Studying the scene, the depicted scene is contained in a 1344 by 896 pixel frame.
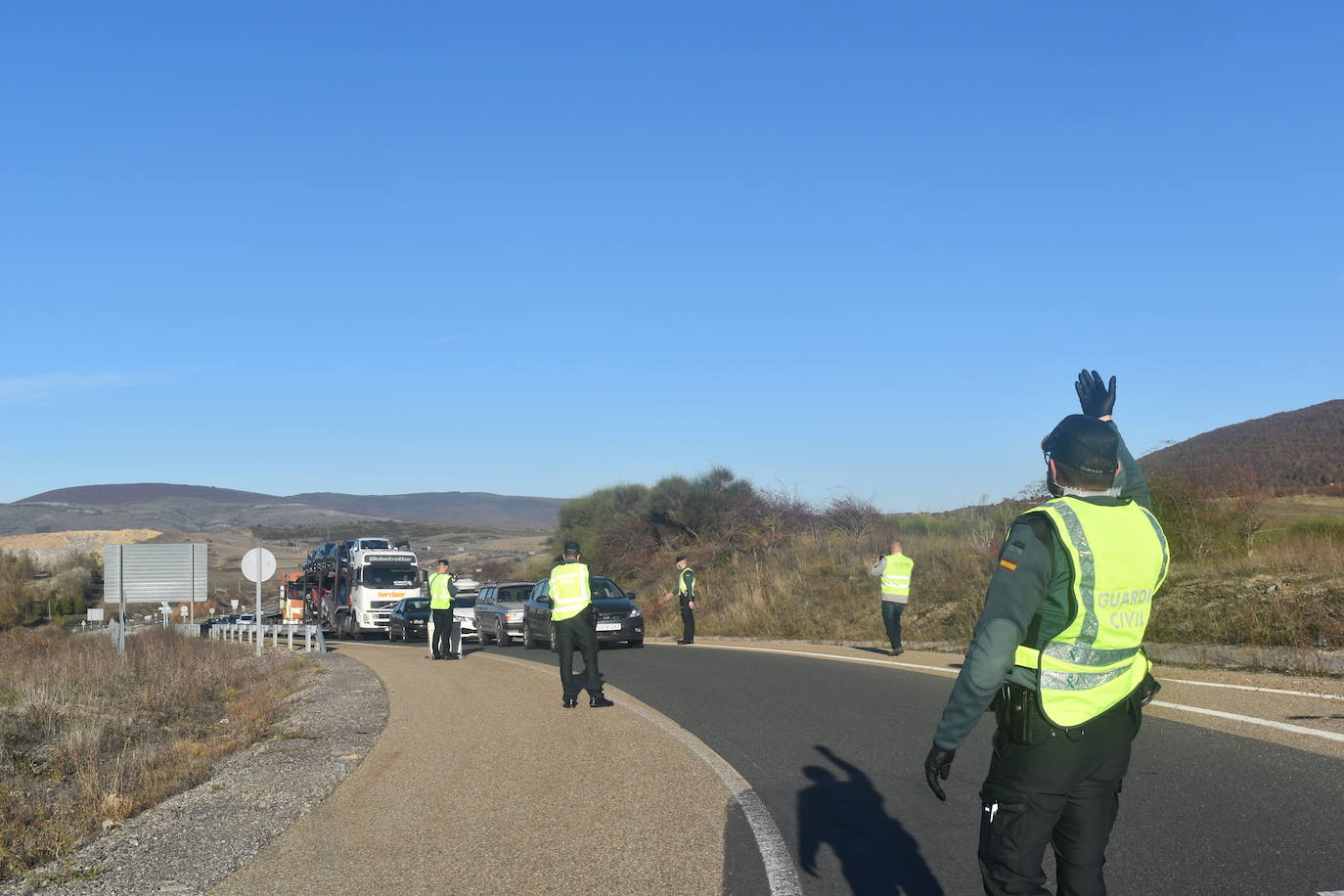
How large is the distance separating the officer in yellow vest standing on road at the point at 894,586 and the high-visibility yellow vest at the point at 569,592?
5.85 metres

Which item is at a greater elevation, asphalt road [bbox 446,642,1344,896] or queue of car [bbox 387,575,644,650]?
queue of car [bbox 387,575,644,650]

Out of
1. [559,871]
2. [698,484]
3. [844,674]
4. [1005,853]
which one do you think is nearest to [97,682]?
[844,674]

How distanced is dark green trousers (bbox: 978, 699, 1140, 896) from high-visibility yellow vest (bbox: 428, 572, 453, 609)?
17459 millimetres

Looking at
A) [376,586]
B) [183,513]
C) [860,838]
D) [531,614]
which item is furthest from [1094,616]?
[183,513]

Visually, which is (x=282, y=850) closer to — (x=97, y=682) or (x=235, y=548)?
(x=97, y=682)

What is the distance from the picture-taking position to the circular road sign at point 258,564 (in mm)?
27734

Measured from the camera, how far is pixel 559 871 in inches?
242

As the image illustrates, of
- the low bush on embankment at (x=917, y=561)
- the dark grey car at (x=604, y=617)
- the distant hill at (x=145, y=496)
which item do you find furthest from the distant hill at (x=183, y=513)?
the dark grey car at (x=604, y=617)

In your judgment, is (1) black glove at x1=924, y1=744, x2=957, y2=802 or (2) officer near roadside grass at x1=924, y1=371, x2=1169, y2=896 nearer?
(2) officer near roadside grass at x1=924, y1=371, x2=1169, y2=896

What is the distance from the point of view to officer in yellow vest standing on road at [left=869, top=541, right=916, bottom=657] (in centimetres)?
1778

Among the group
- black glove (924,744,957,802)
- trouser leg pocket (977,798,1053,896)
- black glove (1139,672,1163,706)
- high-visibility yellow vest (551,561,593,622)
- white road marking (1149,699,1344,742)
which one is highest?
high-visibility yellow vest (551,561,593,622)

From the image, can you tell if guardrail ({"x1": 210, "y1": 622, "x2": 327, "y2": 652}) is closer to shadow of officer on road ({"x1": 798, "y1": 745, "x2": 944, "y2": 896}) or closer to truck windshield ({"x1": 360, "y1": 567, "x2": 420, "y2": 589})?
truck windshield ({"x1": 360, "y1": 567, "x2": 420, "y2": 589})

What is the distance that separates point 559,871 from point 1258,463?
39.0 metres

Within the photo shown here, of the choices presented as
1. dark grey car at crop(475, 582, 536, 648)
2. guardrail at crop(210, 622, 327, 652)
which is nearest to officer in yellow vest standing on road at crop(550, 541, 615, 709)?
dark grey car at crop(475, 582, 536, 648)
